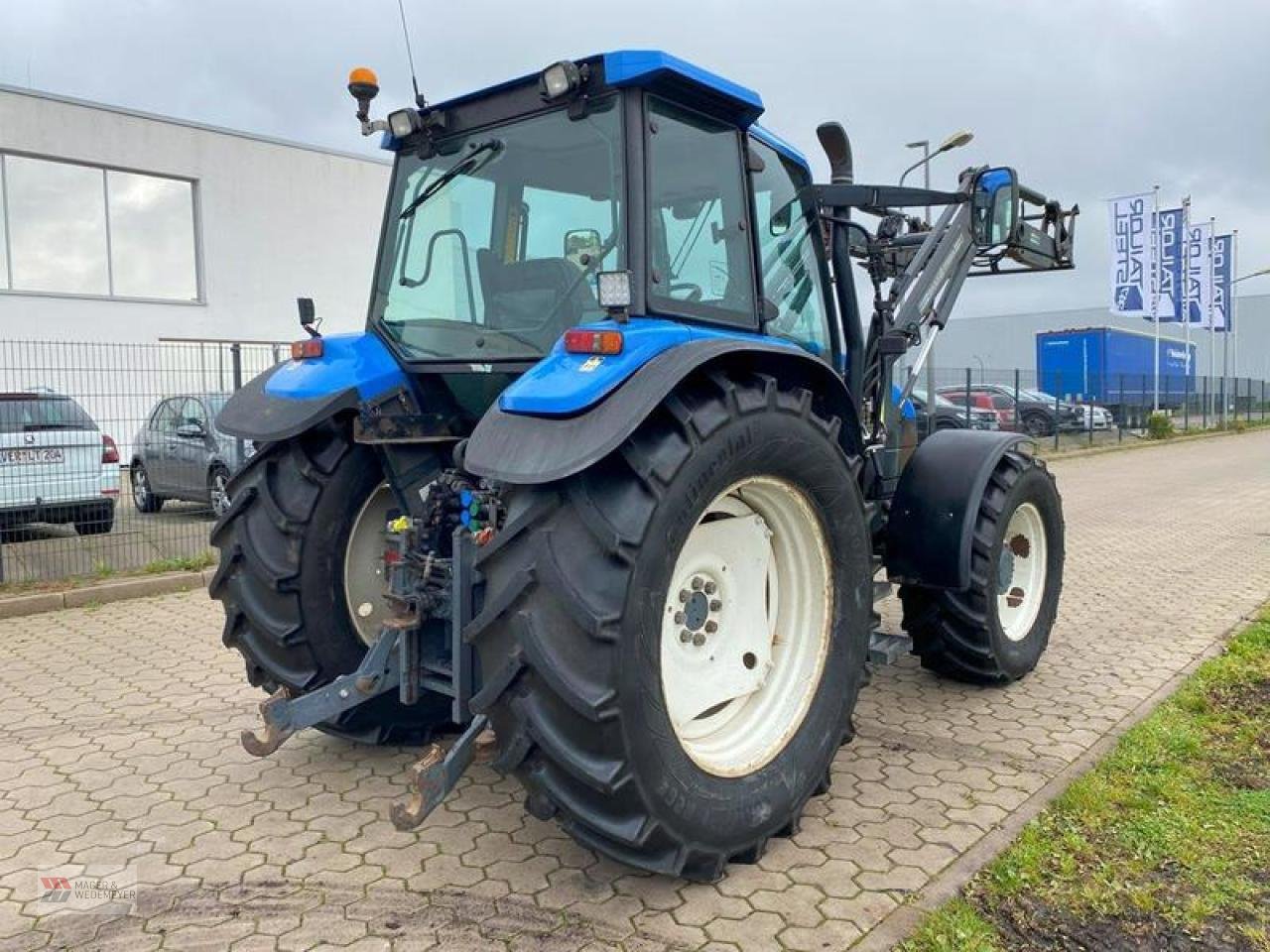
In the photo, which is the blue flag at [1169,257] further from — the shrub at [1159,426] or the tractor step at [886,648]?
the tractor step at [886,648]

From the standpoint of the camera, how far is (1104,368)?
2919cm

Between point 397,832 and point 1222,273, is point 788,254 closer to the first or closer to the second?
point 397,832

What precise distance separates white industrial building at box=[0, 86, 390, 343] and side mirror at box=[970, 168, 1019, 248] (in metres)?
16.9

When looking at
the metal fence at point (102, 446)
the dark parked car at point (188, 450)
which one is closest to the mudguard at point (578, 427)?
the metal fence at point (102, 446)

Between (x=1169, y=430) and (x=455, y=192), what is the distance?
92.0ft

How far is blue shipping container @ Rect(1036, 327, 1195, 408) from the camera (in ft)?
92.8

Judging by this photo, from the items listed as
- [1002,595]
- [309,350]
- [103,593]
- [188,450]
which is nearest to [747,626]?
[309,350]

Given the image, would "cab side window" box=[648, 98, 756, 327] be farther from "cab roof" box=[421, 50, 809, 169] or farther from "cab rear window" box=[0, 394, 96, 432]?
"cab rear window" box=[0, 394, 96, 432]

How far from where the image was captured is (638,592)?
2.57 meters

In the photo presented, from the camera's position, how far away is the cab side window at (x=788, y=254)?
3.79 meters

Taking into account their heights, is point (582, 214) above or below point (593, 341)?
above

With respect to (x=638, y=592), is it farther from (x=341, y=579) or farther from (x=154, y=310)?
(x=154, y=310)

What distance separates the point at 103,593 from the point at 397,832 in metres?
5.15

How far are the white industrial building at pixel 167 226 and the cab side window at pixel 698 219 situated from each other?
17.0 meters
